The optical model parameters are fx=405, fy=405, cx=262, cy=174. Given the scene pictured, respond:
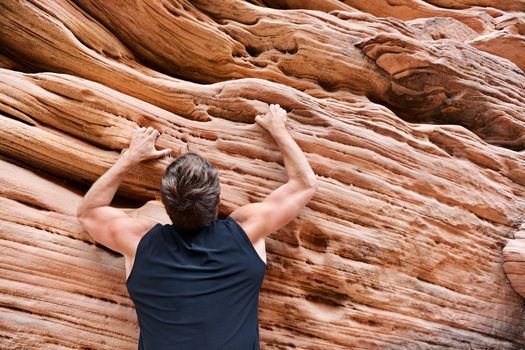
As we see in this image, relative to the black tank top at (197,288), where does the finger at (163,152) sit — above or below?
above

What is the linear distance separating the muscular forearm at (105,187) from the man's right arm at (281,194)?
107cm

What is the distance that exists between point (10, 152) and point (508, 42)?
29.5 feet

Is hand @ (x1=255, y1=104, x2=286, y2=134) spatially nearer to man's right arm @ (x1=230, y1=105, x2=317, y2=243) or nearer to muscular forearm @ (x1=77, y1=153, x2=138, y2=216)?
man's right arm @ (x1=230, y1=105, x2=317, y2=243)

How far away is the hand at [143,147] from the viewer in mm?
3787

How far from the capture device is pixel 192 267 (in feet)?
9.50

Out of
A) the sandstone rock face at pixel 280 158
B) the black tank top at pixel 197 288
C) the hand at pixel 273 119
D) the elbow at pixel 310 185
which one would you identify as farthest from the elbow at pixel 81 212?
the elbow at pixel 310 185

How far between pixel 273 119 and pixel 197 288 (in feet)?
6.55

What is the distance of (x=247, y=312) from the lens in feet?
9.98

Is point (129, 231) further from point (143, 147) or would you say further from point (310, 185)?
point (310, 185)

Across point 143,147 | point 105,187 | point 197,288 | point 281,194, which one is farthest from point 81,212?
point 281,194

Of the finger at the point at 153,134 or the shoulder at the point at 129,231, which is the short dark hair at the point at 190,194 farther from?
the finger at the point at 153,134

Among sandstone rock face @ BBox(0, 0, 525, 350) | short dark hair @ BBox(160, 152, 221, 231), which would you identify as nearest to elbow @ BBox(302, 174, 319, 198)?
sandstone rock face @ BBox(0, 0, 525, 350)

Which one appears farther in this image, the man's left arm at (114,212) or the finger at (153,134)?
the finger at (153,134)

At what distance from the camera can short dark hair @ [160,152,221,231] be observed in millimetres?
2926
